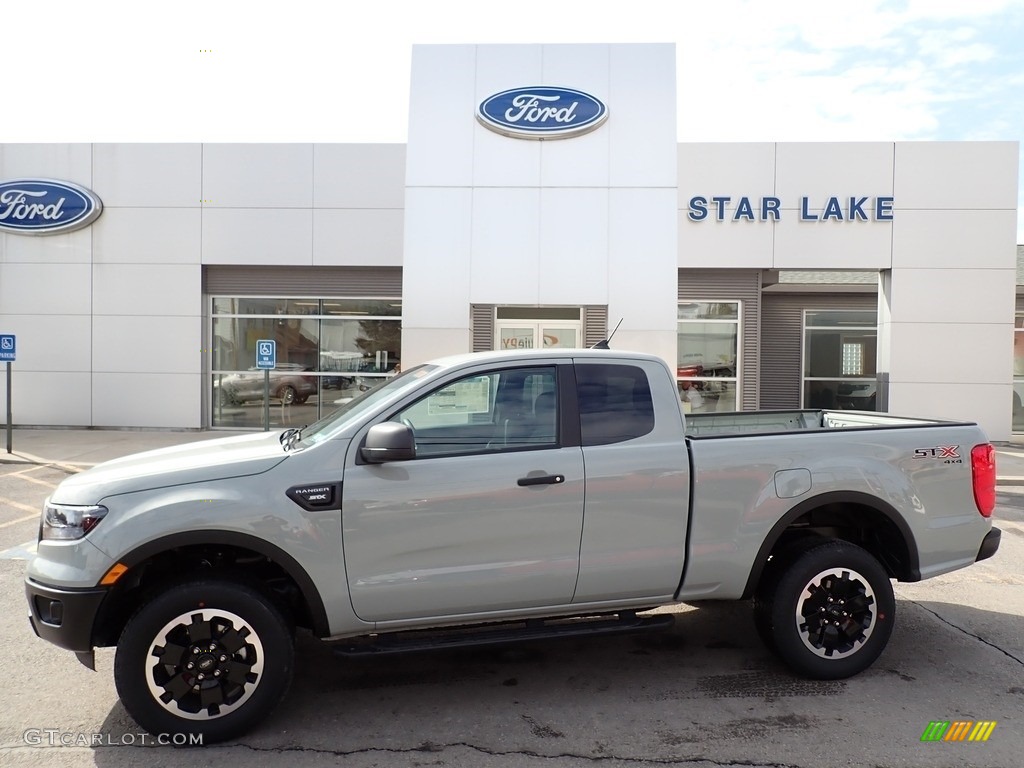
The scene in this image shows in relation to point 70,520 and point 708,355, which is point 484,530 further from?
point 708,355

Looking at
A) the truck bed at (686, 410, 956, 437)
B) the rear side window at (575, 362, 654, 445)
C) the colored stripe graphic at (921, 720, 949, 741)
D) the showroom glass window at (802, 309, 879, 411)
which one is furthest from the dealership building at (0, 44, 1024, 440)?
the colored stripe graphic at (921, 720, 949, 741)

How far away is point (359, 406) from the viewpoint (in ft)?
13.5

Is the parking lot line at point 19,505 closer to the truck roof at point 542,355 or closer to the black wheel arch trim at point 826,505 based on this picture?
the truck roof at point 542,355

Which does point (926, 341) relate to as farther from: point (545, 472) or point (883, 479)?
point (545, 472)

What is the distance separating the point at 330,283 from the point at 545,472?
13.7m

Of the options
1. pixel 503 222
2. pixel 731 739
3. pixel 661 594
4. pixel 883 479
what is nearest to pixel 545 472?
pixel 661 594

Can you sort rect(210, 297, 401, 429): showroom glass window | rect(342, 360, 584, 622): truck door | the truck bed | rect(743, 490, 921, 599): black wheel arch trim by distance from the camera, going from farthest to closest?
rect(210, 297, 401, 429): showroom glass window < the truck bed < rect(743, 490, 921, 599): black wheel arch trim < rect(342, 360, 584, 622): truck door

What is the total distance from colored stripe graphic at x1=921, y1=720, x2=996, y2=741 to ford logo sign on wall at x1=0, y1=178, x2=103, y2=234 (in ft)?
56.7

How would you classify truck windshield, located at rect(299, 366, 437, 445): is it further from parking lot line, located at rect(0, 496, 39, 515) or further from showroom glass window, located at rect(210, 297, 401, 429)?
showroom glass window, located at rect(210, 297, 401, 429)

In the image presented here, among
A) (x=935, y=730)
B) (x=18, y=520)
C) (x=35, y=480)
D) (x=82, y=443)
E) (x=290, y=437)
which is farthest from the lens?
(x=82, y=443)

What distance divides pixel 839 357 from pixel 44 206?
18.7 m

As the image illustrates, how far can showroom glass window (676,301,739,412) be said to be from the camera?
16.3 metres

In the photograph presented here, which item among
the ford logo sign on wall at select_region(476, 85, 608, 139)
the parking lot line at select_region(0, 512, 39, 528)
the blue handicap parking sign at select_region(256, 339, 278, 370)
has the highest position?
the ford logo sign on wall at select_region(476, 85, 608, 139)

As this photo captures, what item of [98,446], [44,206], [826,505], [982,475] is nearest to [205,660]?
[826,505]
